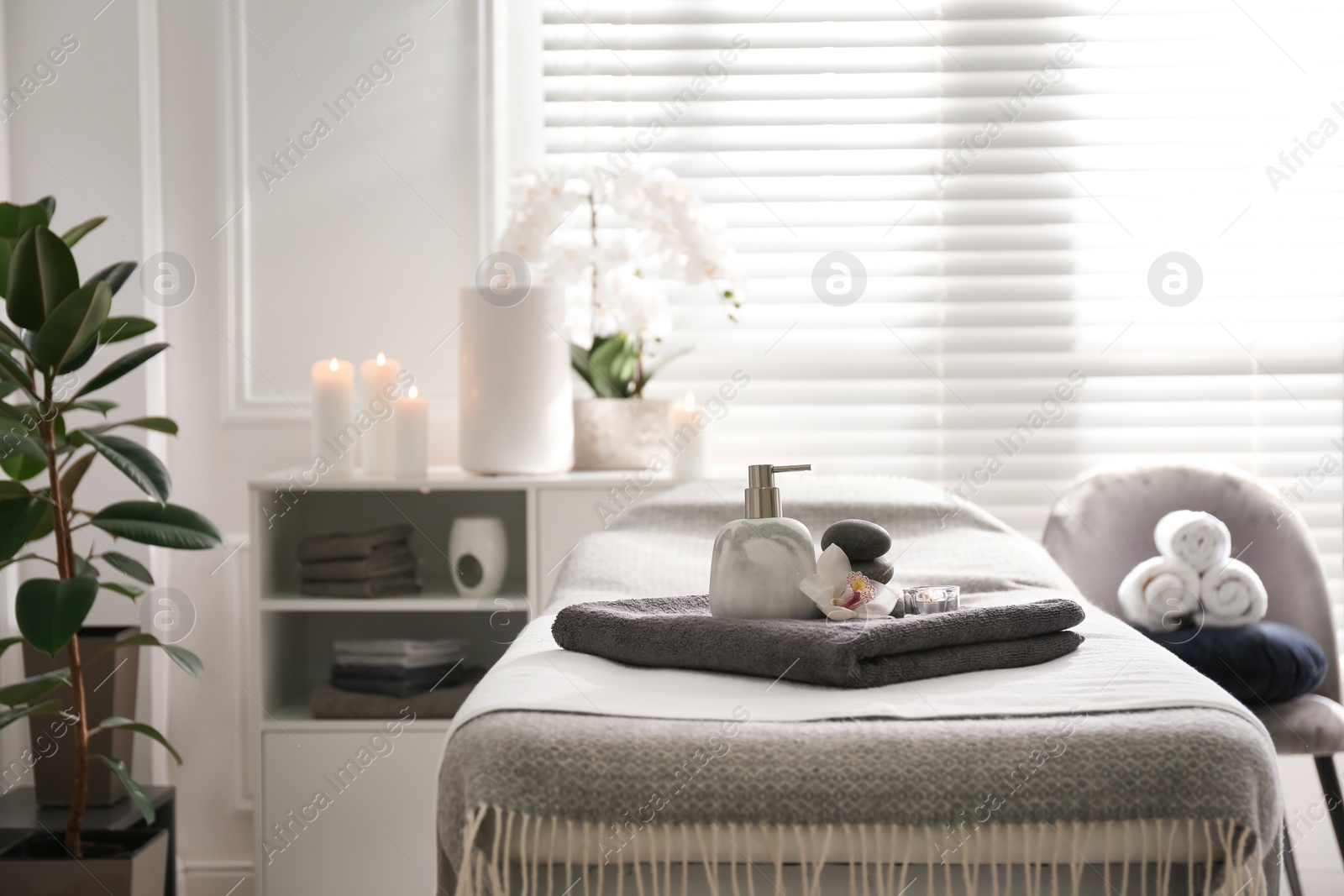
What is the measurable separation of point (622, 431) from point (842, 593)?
1.13 metres

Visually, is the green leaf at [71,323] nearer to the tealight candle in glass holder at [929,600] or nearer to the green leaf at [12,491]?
the green leaf at [12,491]

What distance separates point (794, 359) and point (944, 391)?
31 centimetres

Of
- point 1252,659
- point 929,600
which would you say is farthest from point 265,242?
point 1252,659

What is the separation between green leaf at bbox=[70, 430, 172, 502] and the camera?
1.48 meters

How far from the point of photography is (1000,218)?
2184mm

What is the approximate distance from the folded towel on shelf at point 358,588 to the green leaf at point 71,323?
61 centimetres

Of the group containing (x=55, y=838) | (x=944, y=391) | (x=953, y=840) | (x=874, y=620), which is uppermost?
(x=944, y=391)

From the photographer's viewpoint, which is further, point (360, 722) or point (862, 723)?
point (360, 722)

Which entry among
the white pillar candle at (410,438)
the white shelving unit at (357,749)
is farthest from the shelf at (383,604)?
the white pillar candle at (410,438)

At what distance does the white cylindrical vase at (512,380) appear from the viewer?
1847 mm

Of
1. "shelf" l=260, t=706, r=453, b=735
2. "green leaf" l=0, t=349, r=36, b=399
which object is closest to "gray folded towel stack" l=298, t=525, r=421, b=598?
"shelf" l=260, t=706, r=453, b=735

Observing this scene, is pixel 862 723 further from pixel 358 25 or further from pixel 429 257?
pixel 358 25

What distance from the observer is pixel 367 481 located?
184 cm

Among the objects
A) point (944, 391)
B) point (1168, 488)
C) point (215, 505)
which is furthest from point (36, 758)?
point (1168, 488)
